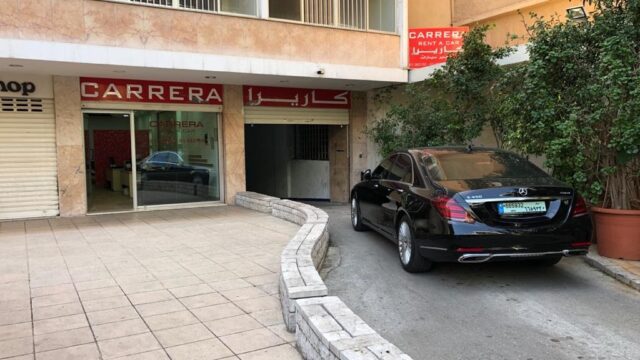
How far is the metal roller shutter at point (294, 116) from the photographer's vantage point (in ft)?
43.9

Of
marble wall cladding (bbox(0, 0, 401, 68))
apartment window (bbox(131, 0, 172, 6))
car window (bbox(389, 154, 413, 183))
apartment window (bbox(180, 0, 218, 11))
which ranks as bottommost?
car window (bbox(389, 154, 413, 183))

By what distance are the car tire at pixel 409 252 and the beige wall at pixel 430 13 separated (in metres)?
11.6

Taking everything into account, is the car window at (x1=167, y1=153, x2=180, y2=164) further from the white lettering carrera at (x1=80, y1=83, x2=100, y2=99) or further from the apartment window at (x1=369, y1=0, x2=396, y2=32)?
the apartment window at (x1=369, y1=0, x2=396, y2=32)

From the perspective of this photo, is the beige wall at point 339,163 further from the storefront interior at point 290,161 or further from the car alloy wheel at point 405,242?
the car alloy wheel at point 405,242

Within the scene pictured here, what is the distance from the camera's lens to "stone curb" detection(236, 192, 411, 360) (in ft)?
10.4

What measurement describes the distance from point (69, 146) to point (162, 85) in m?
2.40

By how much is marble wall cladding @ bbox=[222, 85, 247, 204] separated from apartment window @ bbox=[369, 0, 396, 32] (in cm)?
381

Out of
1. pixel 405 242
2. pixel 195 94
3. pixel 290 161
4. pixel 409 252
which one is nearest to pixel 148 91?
pixel 195 94

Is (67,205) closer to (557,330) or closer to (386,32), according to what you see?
(386,32)

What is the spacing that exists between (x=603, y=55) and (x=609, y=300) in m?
2.99

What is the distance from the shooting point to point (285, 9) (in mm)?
12008

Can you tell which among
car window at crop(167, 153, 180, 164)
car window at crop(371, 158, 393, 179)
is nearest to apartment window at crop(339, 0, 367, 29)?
car window at crop(167, 153, 180, 164)

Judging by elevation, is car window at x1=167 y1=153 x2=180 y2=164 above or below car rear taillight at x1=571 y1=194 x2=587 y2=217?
above

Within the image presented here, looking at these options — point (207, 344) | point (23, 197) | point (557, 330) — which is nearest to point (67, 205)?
point (23, 197)
